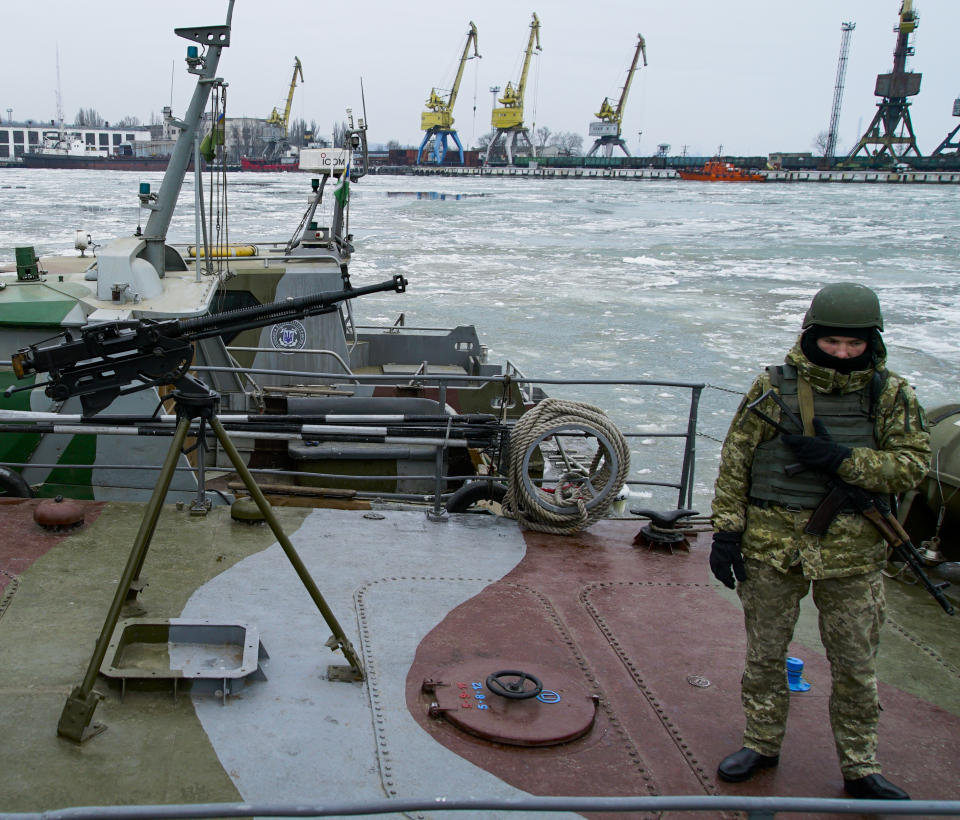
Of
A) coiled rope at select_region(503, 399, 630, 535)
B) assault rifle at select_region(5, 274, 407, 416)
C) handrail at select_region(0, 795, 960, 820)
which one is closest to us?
handrail at select_region(0, 795, 960, 820)

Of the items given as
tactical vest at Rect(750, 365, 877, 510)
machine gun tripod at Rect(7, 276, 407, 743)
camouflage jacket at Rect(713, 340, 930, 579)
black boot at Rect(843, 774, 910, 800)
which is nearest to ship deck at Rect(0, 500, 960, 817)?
black boot at Rect(843, 774, 910, 800)

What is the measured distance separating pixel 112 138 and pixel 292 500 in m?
129

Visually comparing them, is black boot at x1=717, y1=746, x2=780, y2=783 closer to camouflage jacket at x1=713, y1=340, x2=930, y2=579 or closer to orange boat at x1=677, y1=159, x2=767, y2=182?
camouflage jacket at x1=713, y1=340, x2=930, y2=579

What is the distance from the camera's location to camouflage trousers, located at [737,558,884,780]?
3158mm

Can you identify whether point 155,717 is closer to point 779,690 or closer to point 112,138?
point 779,690

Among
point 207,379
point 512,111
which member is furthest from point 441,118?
point 207,379

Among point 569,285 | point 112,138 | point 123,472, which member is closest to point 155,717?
point 123,472

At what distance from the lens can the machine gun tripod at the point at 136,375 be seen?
3.30 m

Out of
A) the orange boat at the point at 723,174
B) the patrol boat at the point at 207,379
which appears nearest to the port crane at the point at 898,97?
the orange boat at the point at 723,174

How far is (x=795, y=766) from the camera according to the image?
11.2 feet

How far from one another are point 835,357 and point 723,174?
116 metres

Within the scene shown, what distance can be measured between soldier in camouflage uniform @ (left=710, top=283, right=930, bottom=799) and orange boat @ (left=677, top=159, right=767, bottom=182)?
376ft

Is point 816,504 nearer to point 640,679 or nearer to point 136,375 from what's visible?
point 640,679

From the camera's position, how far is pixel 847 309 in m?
3.07
